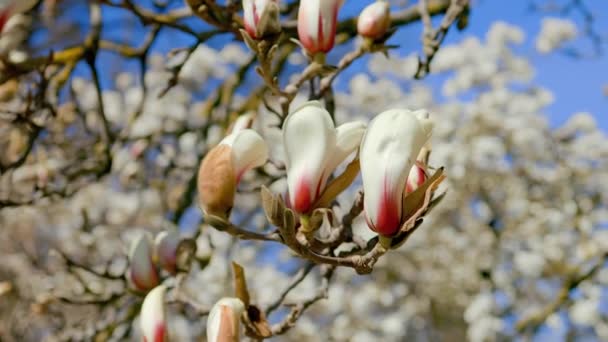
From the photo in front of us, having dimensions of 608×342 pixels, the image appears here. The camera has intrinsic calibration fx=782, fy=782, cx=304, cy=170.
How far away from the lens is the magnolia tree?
2.20ft

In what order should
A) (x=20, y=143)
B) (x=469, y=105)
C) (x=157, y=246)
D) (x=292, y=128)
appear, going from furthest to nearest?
(x=469, y=105) < (x=20, y=143) < (x=157, y=246) < (x=292, y=128)

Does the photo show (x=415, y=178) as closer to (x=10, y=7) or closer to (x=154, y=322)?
(x=154, y=322)

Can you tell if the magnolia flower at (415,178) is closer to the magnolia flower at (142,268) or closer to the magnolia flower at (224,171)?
the magnolia flower at (224,171)

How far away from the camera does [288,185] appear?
2.19ft

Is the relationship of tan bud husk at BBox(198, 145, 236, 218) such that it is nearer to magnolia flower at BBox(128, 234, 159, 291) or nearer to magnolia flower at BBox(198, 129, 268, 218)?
magnolia flower at BBox(198, 129, 268, 218)

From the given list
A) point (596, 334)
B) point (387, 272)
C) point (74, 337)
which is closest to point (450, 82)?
point (387, 272)

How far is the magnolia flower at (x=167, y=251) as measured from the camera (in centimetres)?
97

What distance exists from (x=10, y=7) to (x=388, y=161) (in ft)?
1.95

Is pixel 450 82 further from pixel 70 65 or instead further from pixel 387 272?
pixel 70 65

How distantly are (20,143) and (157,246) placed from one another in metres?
1.01

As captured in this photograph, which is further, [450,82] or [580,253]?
[450,82]

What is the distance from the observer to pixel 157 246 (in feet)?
3.21

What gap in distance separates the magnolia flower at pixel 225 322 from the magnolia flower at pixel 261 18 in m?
0.27

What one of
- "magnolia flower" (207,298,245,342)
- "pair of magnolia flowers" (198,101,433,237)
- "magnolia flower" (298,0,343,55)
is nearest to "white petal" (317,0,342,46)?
"magnolia flower" (298,0,343,55)
